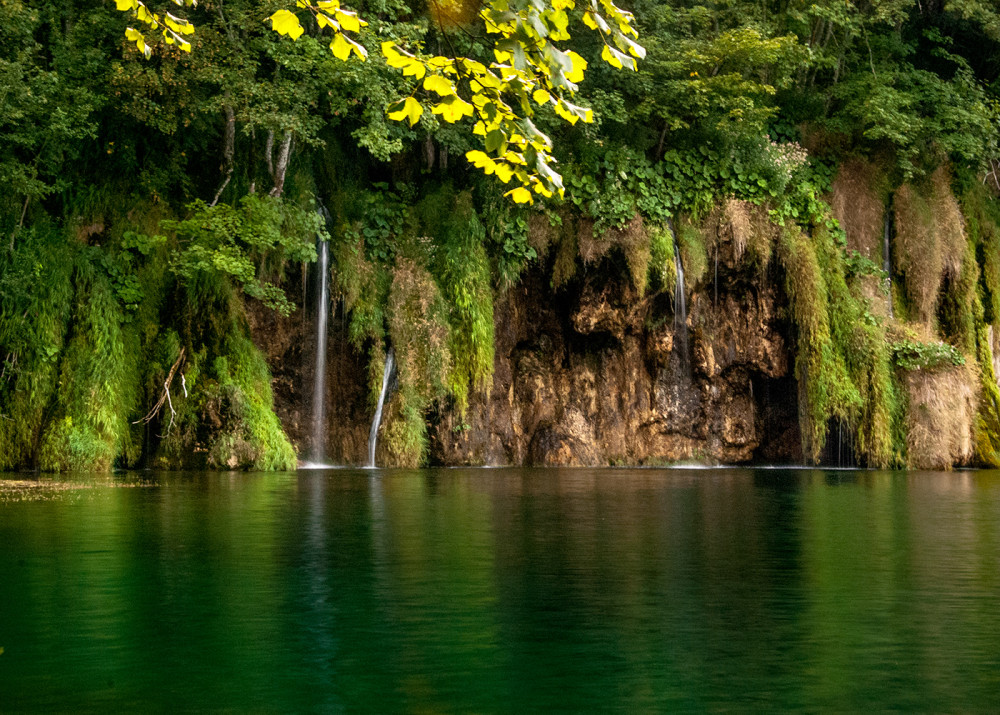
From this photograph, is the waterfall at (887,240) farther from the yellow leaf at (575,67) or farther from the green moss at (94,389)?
the yellow leaf at (575,67)

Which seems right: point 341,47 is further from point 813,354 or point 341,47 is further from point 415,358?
point 813,354

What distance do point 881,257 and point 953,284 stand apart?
173 centimetres

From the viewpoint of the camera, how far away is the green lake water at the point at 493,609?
4.65 meters

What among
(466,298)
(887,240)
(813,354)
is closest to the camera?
(466,298)

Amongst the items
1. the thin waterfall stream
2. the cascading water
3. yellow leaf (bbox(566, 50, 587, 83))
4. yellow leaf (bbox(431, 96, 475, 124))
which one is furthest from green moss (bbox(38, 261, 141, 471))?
yellow leaf (bbox(566, 50, 587, 83))

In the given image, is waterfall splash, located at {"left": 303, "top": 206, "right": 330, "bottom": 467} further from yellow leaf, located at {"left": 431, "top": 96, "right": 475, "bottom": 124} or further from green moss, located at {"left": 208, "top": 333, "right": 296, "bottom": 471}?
yellow leaf, located at {"left": 431, "top": 96, "right": 475, "bottom": 124}

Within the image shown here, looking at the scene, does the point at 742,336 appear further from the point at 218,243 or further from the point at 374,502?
the point at 374,502

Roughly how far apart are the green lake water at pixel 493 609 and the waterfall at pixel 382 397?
10.4 meters

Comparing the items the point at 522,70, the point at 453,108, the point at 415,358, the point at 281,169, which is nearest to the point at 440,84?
the point at 453,108

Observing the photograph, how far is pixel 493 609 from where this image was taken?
6332 mm

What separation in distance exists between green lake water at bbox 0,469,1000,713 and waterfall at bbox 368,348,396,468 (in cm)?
1040

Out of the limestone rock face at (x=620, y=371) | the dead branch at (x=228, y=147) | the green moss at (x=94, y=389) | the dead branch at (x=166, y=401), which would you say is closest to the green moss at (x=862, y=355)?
the limestone rock face at (x=620, y=371)

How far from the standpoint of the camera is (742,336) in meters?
26.2

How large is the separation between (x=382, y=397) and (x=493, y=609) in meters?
16.9
